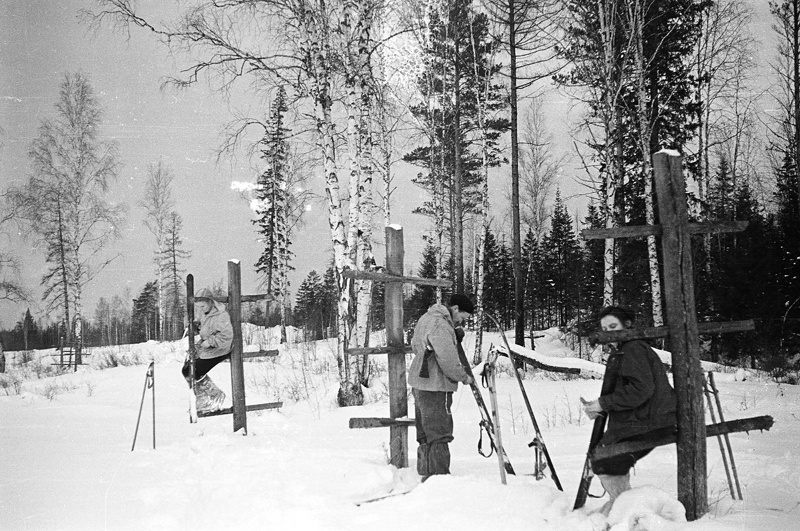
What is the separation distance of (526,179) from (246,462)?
2463 cm

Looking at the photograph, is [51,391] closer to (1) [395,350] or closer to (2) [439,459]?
(1) [395,350]

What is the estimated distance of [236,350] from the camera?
6.86m

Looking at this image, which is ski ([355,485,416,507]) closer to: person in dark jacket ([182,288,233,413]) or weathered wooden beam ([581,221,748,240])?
weathered wooden beam ([581,221,748,240])

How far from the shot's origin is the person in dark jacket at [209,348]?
680 cm

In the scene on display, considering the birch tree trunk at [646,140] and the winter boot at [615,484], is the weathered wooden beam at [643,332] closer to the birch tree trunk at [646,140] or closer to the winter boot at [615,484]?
the winter boot at [615,484]

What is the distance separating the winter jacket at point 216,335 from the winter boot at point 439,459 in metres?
3.37

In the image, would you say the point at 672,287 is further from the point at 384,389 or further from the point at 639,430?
the point at 384,389

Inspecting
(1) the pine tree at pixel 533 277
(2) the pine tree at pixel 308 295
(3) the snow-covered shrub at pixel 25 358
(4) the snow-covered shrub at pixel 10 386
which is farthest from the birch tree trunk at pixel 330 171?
(2) the pine tree at pixel 308 295

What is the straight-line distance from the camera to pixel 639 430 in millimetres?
3629

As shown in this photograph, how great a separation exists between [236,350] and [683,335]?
534cm

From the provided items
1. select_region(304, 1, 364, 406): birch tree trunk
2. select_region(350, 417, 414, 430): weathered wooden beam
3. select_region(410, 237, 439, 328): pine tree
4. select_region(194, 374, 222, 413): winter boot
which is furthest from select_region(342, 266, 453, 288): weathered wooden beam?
select_region(410, 237, 439, 328): pine tree

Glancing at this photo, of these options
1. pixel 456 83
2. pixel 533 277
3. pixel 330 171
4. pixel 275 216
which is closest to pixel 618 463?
pixel 330 171

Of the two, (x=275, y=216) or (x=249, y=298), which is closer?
(x=249, y=298)

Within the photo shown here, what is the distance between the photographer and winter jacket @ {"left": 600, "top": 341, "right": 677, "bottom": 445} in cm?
357
